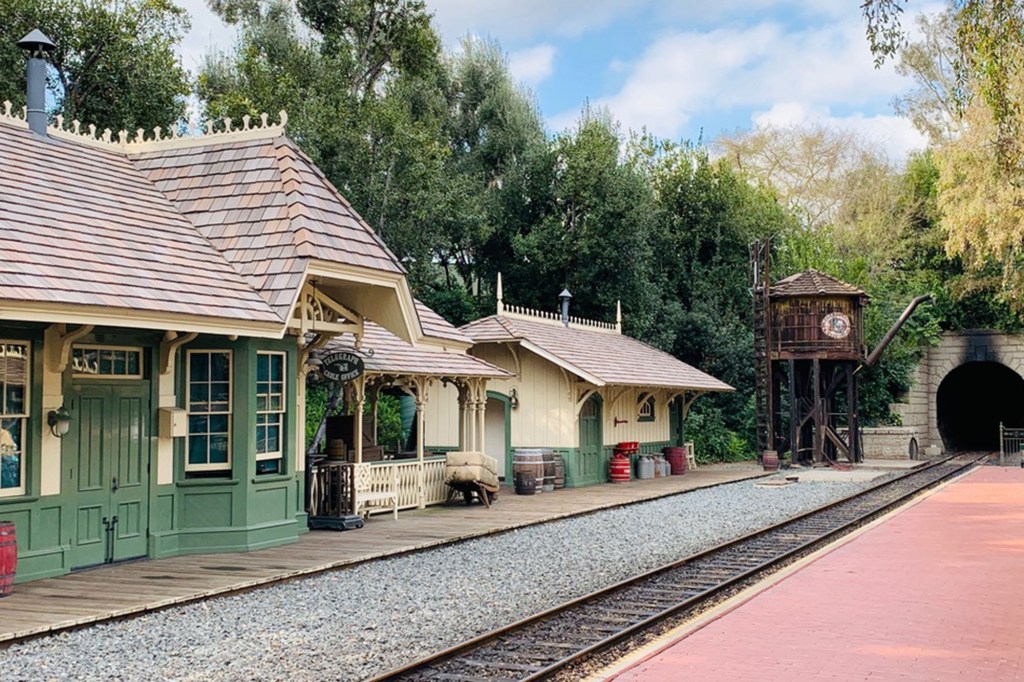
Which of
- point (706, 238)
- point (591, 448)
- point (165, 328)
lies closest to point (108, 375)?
point (165, 328)

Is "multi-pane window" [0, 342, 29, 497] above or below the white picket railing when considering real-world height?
above

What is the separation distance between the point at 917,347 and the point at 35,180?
116 ft

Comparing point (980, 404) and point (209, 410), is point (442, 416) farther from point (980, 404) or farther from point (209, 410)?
point (980, 404)

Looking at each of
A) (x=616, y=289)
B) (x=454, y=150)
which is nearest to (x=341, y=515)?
(x=616, y=289)

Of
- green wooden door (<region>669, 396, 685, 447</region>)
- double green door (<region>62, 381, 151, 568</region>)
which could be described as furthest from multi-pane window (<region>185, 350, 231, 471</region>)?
green wooden door (<region>669, 396, 685, 447</region>)

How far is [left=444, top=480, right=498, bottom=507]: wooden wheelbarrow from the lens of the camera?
18.6m

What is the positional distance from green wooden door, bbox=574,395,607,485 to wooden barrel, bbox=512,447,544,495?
1.91 m

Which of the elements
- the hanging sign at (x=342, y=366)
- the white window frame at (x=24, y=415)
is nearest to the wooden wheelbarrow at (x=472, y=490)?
the hanging sign at (x=342, y=366)

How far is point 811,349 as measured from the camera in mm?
31344

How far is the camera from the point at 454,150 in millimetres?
41125

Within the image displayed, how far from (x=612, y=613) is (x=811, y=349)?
22.9 m

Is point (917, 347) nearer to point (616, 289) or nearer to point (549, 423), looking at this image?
point (616, 289)

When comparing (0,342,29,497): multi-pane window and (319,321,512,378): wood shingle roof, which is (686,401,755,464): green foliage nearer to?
(319,321,512,378): wood shingle roof

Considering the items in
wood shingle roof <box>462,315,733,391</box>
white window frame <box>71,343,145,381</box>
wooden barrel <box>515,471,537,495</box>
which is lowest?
wooden barrel <box>515,471,537,495</box>
